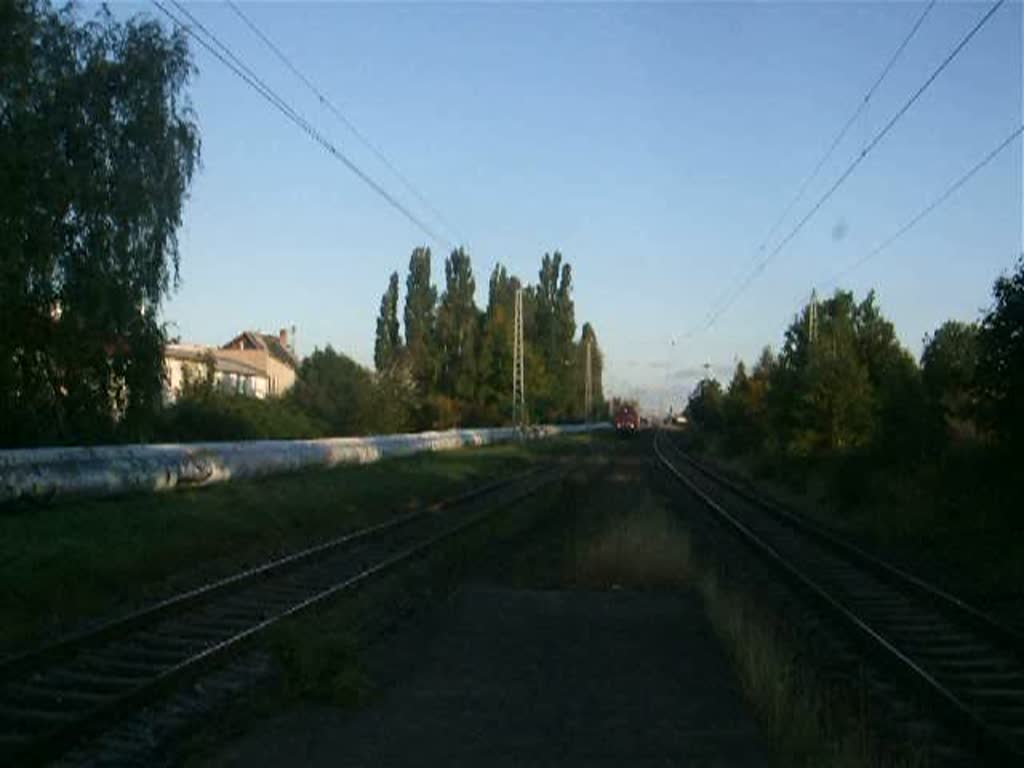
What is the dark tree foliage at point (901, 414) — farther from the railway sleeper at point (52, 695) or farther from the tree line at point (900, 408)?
the railway sleeper at point (52, 695)

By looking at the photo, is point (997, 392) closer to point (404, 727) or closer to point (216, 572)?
point (216, 572)

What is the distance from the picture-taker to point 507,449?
6712 cm

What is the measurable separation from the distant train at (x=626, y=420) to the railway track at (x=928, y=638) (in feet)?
319

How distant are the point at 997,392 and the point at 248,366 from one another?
84.4 meters

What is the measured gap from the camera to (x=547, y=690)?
33.5 feet

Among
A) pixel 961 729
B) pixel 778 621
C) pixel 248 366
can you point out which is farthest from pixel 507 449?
pixel 961 729

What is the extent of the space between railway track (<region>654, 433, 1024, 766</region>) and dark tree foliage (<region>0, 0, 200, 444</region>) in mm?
12990

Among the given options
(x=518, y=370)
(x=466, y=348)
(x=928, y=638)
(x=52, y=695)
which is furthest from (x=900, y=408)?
(x=466, y=348)

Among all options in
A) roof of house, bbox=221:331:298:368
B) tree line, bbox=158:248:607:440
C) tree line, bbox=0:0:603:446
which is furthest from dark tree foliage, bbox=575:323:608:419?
tree line, bbox=0:0:603:446

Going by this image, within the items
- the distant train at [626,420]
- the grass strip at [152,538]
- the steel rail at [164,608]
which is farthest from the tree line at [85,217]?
the distant train at [626,420]

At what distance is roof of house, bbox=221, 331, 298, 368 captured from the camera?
12294 cm

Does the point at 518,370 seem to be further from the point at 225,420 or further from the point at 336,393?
the point at 225,420

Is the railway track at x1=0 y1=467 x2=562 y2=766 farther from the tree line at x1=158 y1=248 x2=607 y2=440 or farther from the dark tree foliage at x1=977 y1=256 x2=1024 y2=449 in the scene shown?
the tree line at x1=158 y1=248 x2=607 y2=440

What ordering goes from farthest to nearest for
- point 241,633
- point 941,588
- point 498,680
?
point 941,588, point 241,633, point 498,680
